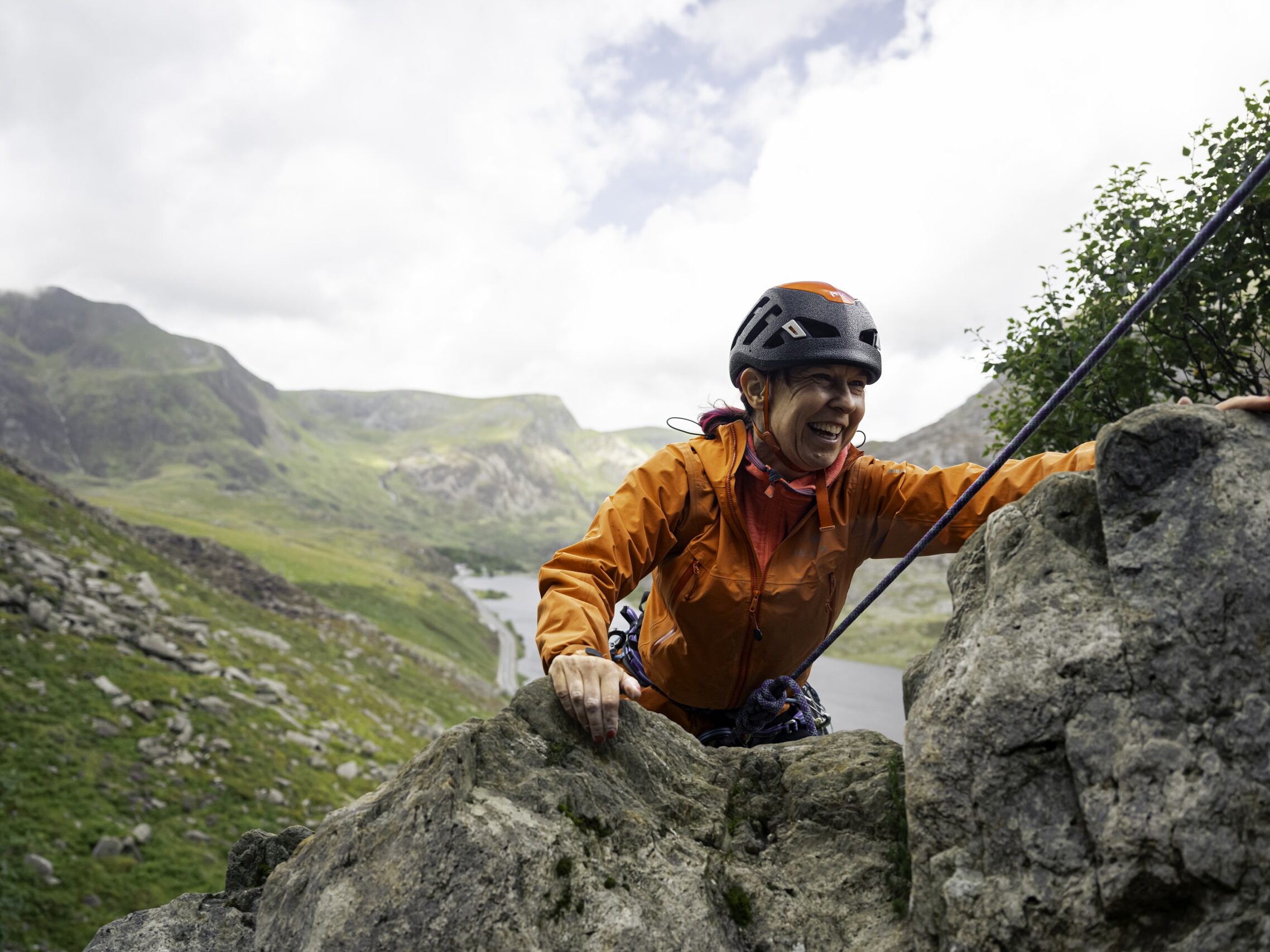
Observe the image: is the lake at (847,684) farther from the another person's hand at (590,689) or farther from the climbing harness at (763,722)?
the another person's hand at (590,689)

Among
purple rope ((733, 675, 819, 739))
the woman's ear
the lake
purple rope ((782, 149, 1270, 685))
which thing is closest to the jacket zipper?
purple rope ((733, 675, 819, 739))

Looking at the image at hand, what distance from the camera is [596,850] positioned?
4.82m

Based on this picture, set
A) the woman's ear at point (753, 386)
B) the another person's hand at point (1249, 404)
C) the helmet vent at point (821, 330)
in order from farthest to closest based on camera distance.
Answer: the woman's ear at point (753, 386) < the helmet vent at point (821, 330) < the another person's hand at point (1249, 404)

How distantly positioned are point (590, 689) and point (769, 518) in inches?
80.2

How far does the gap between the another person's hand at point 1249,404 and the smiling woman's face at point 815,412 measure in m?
2.47

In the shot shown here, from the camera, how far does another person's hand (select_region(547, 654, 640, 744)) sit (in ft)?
16.7

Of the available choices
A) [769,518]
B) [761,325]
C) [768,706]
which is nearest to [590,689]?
[768,706]

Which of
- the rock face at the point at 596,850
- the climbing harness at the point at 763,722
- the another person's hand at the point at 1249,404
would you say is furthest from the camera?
the climbing harness at the point at 763,722

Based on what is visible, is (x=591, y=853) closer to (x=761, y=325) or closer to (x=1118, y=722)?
(x=1118, y=722)

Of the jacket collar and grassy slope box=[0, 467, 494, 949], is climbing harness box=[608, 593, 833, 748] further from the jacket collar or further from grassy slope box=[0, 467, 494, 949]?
grassy slope box=[0, 467, 494, 949]

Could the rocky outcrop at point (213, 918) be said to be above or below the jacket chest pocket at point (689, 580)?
below

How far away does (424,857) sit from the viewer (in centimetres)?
449

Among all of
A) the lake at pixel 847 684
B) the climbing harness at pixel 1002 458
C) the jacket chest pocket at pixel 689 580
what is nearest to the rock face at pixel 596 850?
the climbing harness at pixel 1002 458

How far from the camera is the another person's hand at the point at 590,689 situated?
508cm
